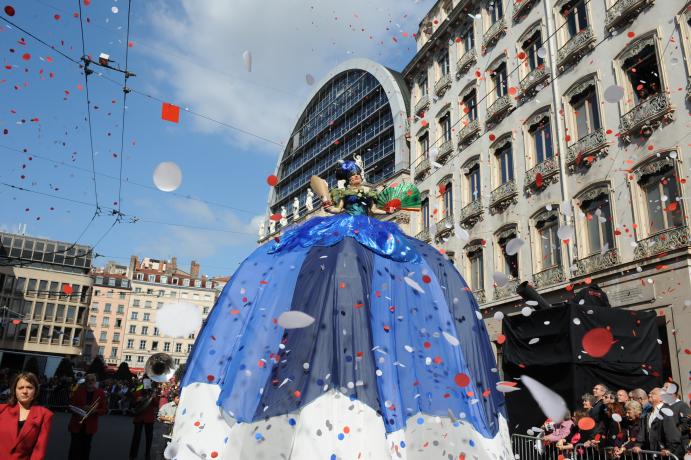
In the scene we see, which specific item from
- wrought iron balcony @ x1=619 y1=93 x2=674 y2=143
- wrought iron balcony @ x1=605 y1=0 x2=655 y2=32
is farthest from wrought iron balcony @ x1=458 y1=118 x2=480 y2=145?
wrought iron balcony @ x1=619 y1=93 x2=674 y2=143

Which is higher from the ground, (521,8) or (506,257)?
(521,8)

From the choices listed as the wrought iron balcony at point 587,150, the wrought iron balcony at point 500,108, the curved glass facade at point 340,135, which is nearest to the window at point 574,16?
the wrought iron balcony at point 500,108

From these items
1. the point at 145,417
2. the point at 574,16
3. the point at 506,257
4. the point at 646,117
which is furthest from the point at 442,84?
the point at 145,417

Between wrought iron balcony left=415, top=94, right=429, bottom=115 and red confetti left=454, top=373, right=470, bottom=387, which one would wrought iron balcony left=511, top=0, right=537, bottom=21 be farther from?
red confetti left=454, top=373, right=470, bottom=387

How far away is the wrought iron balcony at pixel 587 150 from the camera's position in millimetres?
13930

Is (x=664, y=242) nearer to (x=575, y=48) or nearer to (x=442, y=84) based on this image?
(x=575, y=48)

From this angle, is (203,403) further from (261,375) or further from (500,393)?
(500,393)

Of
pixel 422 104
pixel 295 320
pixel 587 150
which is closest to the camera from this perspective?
pixel 295 320

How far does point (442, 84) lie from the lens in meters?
22.7

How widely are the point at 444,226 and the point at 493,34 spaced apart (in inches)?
292

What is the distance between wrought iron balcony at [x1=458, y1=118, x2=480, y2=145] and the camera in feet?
65.1

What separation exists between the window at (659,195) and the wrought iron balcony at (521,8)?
7799mm

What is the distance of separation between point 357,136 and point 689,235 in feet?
83.4

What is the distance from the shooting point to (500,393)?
5.47 m
